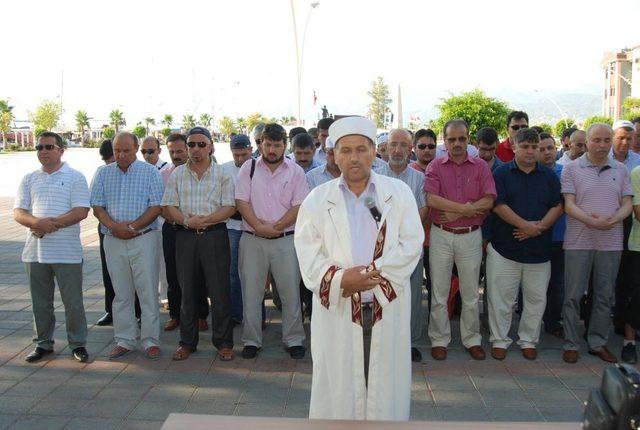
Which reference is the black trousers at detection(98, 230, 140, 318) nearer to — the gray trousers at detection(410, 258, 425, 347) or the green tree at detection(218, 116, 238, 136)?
the gray trousers at detection(410, 258, 425, 347)

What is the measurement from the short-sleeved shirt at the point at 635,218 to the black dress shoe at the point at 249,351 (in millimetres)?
3501

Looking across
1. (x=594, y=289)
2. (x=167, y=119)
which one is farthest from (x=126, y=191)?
(x=167, y=119)

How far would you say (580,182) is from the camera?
5488mm

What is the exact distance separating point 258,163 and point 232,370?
1.84m

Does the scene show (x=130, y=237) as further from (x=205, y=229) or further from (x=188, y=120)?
(x=188, y=120)

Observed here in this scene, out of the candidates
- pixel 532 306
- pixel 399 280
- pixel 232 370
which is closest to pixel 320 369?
pixel 399 280

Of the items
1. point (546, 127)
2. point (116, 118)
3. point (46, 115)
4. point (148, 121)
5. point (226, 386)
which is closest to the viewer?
point (226, 386)

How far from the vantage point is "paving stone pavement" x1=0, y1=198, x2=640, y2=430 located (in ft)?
14.3

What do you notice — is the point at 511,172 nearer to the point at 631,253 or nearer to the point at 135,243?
the point at 631,253

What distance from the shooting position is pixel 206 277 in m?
5.57

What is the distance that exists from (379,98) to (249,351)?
11678 centimetres

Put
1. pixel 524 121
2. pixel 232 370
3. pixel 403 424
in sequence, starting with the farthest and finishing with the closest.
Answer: pixel 524 121 → pixel 232 370 → pixel 403 424

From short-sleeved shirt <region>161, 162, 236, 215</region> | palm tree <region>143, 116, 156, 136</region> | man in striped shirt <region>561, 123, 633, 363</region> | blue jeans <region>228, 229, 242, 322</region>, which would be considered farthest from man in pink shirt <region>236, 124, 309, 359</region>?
palm tree <region>143, 116, 156, 136</region>

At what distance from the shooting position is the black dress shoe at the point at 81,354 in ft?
17.9
